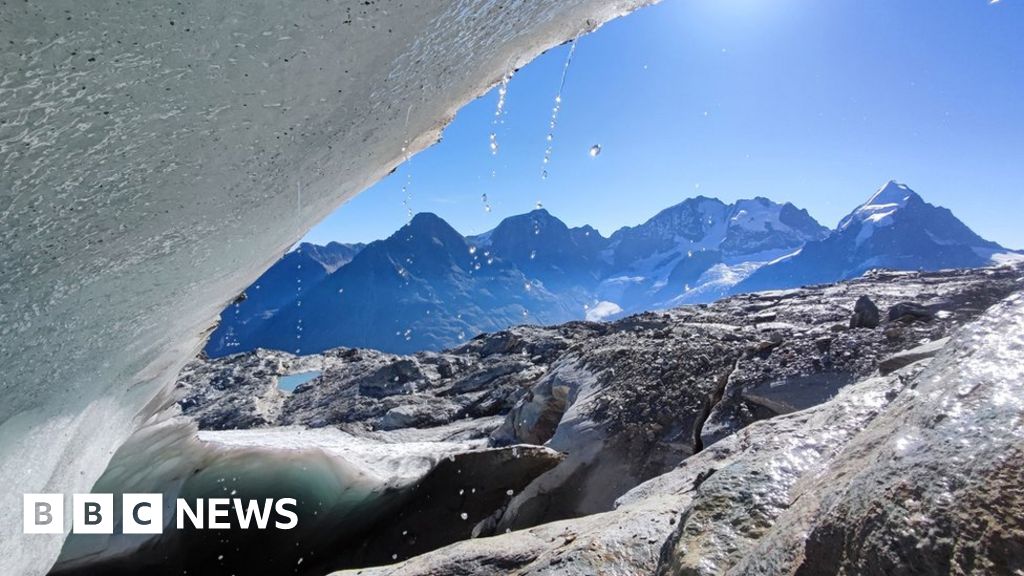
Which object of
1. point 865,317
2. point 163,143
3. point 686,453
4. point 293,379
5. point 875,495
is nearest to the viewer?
point 875,495

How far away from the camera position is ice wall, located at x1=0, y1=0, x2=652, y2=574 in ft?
7.53

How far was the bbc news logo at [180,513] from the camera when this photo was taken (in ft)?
28.5

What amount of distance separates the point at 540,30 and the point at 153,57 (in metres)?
3.46

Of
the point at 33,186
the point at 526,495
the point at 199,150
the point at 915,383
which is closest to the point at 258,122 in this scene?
the point at 199,150

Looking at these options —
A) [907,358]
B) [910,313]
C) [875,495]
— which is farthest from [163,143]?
[910,313]

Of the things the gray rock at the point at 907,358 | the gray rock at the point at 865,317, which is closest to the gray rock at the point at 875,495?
the gray rock at the point at 907,358

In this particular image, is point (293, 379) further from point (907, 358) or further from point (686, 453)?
point (907, 358)

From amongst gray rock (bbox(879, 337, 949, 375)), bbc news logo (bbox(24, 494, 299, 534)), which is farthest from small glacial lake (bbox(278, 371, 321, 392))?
gray rock (bbox(879, 337, 949, 375))

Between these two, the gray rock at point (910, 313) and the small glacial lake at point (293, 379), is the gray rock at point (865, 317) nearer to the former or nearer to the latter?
the gray rock at point (910, 313)

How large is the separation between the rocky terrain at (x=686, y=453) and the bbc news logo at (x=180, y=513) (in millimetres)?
579

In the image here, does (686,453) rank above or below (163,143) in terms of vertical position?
below

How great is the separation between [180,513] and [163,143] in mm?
9383

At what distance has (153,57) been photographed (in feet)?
7.80

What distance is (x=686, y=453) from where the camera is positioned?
7.52 meters
